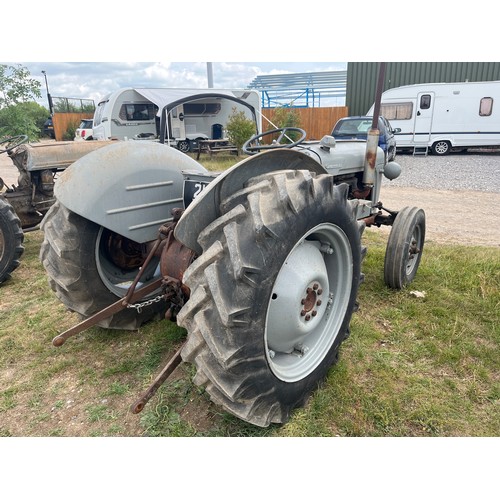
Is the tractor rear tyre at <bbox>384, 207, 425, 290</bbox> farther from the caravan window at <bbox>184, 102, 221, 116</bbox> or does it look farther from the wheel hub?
the caravan window at <bbox>184, 102, 221, 116</bbox>

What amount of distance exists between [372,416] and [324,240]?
101 centimetres

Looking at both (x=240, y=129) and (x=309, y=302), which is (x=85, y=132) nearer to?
(x=240, y=129)

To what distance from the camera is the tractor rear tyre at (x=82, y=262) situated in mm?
2494

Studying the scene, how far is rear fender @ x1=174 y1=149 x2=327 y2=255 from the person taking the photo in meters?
1.86

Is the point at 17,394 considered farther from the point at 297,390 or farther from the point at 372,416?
the point at 372,416

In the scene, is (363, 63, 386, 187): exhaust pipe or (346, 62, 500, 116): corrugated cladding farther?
(346, 62, 500, 116): corrugated cladding

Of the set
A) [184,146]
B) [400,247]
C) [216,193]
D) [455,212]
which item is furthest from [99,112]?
[216,193]

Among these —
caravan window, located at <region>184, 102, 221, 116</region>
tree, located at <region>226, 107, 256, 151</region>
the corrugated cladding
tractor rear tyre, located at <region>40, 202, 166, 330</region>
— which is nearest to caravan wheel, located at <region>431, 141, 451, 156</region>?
the corrugated cladding

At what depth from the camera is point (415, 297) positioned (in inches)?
144

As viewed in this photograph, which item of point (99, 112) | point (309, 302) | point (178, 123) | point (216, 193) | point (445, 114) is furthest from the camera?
point (99, 112)

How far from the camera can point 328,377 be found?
2.54 m

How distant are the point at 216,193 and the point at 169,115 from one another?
15.0m

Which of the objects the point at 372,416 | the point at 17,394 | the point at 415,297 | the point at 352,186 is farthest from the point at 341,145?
the point at 17,394

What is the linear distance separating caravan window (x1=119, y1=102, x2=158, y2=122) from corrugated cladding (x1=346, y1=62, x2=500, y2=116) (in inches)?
372
